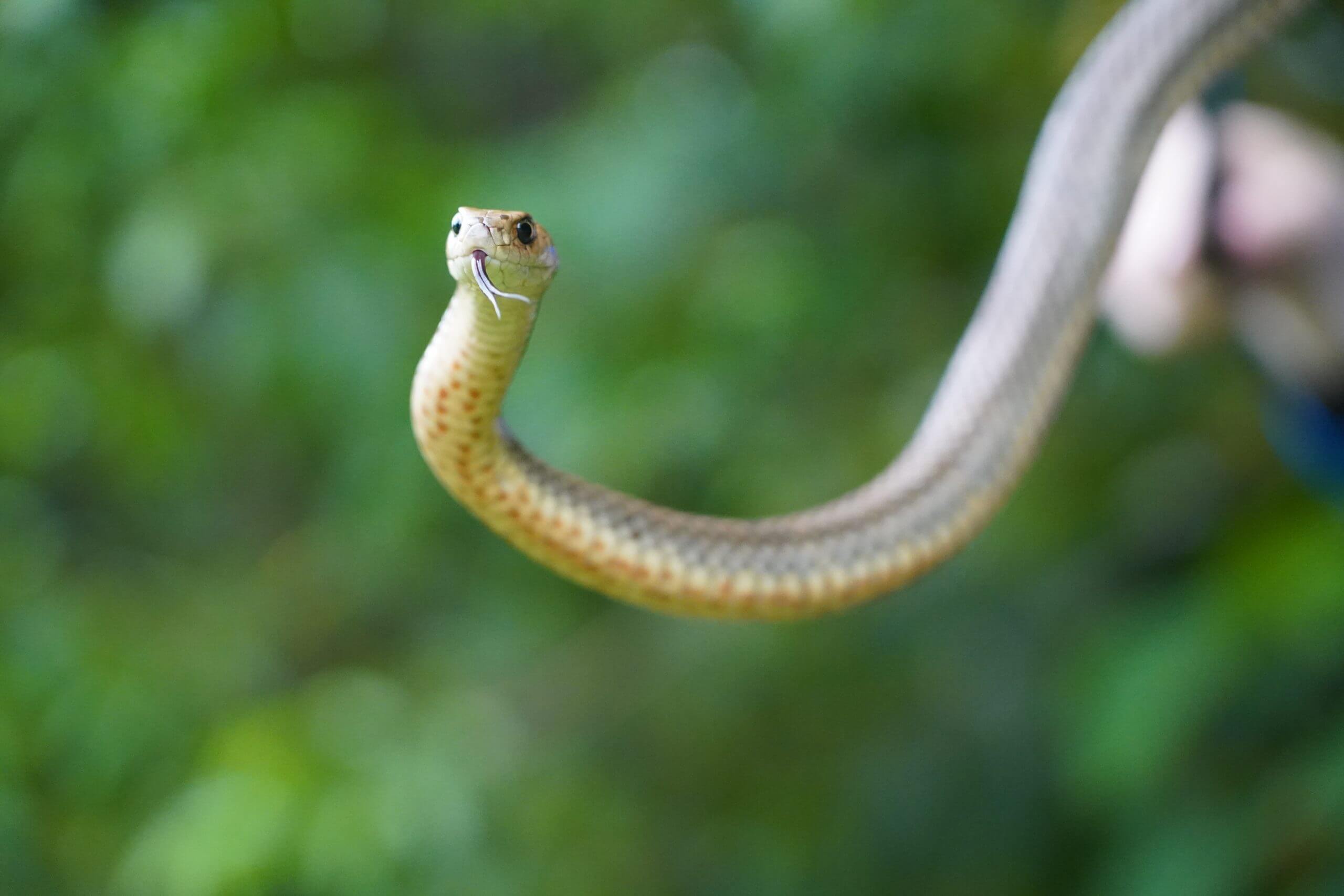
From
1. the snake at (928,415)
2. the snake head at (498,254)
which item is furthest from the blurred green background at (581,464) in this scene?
the snake head at (498,254)

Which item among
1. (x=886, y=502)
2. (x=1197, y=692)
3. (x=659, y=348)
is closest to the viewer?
(x=886, y=502)

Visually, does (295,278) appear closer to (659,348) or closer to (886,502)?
(659,348)

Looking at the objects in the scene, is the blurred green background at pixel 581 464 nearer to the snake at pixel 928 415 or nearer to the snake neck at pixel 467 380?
the snake at pixel 928 415

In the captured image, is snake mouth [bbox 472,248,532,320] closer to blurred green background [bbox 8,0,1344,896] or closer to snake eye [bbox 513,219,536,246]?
snake eye [bbox 513,219,536,246]

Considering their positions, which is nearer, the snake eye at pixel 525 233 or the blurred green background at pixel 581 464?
the snake eye at pixel 525 233

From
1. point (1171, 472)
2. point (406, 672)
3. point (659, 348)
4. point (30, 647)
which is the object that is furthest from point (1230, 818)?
point (30, 647)

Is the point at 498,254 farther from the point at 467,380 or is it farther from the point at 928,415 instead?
the point at 928,415

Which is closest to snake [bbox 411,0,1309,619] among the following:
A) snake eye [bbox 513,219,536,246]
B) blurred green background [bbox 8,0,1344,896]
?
snake eye [bbox 513,219,536,246]
